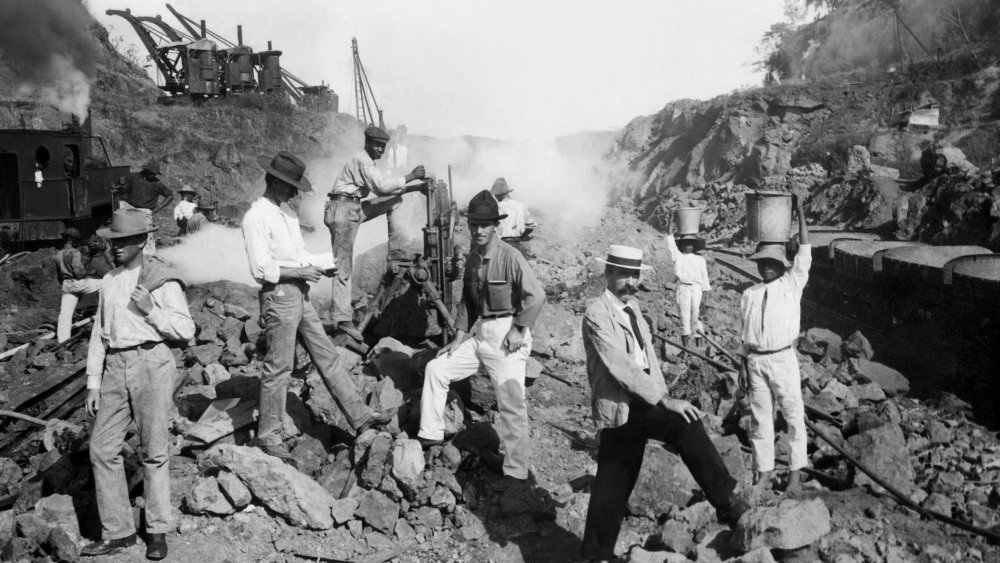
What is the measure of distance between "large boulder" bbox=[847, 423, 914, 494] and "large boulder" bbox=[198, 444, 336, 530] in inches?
157

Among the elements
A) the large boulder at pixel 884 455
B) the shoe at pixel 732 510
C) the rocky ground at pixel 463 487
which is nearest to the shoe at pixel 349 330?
the rocky ground at pixel 463 487

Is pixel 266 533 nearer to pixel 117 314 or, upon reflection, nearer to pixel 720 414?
pixel 117 314

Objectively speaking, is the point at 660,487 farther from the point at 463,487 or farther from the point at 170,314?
the point at 170,314

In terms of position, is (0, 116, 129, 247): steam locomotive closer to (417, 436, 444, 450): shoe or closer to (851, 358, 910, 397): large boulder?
(417, 436, 444, 450): shoe

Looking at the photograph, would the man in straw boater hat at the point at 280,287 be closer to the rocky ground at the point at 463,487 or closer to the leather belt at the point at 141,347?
the rocky ground at the point at 463,487

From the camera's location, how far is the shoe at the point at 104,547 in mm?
4180

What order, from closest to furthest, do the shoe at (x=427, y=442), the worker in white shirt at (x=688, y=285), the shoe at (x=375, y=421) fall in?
the shoe at (x=427, y=442), the shoe at (x=375, y=421), the worker in white shirt at (x=688, y=285)

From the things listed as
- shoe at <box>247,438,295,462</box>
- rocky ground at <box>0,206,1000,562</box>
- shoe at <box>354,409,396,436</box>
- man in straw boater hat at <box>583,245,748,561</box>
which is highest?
man in straw boater hat at <box>583,245,748,561</box>

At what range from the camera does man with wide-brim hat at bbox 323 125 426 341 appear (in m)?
6.71

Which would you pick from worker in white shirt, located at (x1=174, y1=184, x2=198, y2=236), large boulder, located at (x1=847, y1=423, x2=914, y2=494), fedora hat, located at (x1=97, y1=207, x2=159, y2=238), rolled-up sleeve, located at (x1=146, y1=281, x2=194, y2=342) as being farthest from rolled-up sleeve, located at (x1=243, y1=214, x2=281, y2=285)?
worker in white shirt, located at (x1=174, y1=184, x2=198, y2=236)

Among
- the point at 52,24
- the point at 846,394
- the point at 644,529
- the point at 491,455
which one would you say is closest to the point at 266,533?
the point at 491,455

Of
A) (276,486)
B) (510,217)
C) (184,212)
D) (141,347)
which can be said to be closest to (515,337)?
(276,486)

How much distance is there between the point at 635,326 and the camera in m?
4.14

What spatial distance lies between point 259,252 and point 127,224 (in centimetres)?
94
